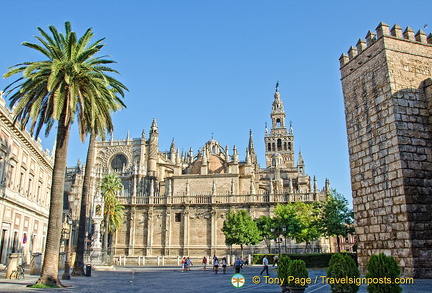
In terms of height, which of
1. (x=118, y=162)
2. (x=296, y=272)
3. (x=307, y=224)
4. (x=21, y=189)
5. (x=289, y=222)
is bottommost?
(x=296, y=272)

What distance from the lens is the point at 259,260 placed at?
3891 cm

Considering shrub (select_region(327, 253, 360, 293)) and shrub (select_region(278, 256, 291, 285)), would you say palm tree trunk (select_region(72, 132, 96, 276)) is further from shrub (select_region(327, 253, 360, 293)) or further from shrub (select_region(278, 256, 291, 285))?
shrub (select_region(327, 253, 360, 293))

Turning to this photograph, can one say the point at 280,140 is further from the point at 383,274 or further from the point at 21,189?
the point at 383,274

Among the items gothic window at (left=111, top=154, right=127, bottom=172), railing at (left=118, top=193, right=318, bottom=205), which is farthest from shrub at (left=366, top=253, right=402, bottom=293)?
gothic window at (left=111, top=154, right=127, bottom=172)

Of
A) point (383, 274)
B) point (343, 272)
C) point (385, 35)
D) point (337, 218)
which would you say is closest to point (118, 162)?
point (337, 218)

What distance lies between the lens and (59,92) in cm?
1523

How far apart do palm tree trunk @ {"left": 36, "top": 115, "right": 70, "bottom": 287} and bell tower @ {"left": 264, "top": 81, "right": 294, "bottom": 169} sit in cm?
7904

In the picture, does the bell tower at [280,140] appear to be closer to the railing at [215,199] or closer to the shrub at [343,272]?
the railing at [215,199]

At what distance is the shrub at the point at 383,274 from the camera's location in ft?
24.4

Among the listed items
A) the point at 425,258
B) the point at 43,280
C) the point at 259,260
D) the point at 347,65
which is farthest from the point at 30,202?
the point at 425,258

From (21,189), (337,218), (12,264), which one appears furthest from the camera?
(337,218)

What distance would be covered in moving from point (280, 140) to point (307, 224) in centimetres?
5806

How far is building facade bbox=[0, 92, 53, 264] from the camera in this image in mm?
23109

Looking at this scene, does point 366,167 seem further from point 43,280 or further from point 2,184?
point 2,184
